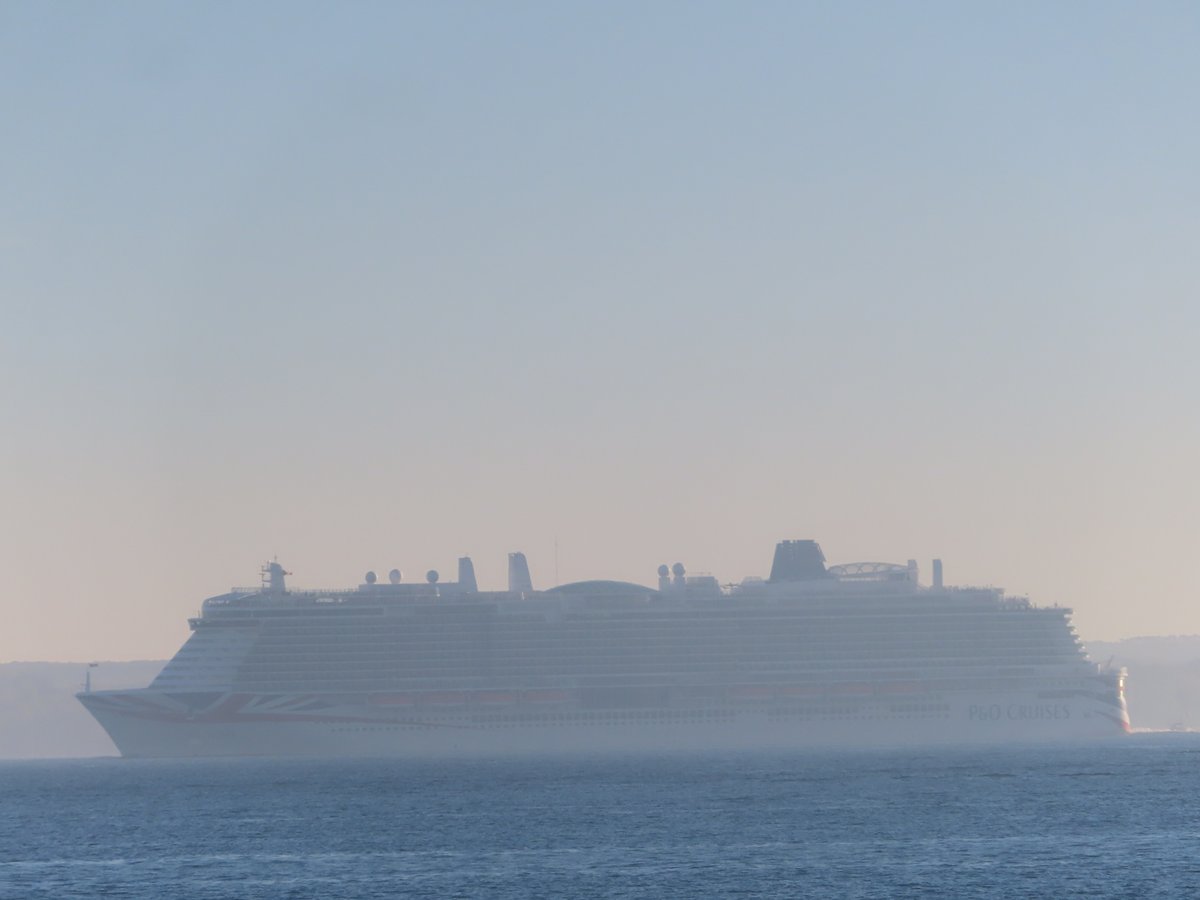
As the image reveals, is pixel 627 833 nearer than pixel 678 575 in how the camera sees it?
Yes

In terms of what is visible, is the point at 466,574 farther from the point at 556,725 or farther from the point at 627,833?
the point at 627,833

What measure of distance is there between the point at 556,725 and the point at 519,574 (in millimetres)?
21531

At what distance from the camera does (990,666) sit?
170375mm

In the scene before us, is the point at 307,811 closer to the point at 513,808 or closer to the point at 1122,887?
the point at 513,808

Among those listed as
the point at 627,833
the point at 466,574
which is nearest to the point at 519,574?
the point at 466,574

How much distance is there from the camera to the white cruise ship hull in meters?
157

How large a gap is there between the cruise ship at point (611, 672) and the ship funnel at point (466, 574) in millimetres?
354

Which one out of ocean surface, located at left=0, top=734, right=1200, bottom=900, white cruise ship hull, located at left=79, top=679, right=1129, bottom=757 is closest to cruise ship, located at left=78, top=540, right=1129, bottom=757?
white cruise ship hull, located at left=79, top=679, right=1129, bottom=757

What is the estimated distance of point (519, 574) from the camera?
181125 millimetres

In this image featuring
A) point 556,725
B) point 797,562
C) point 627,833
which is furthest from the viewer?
point 797,562

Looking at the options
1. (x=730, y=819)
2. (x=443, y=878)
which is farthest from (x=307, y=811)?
(x=443, y=878)

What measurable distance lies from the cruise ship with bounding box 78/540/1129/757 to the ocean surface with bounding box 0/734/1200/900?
1877 centimetres

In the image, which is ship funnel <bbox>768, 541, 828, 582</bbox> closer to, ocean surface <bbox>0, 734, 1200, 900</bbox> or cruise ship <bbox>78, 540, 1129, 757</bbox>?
cruise ship <bbox>78, 540, 1129, 757</bbox>

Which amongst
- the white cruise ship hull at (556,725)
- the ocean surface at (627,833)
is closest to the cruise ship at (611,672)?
the white cruise ship hull at (556,725)
